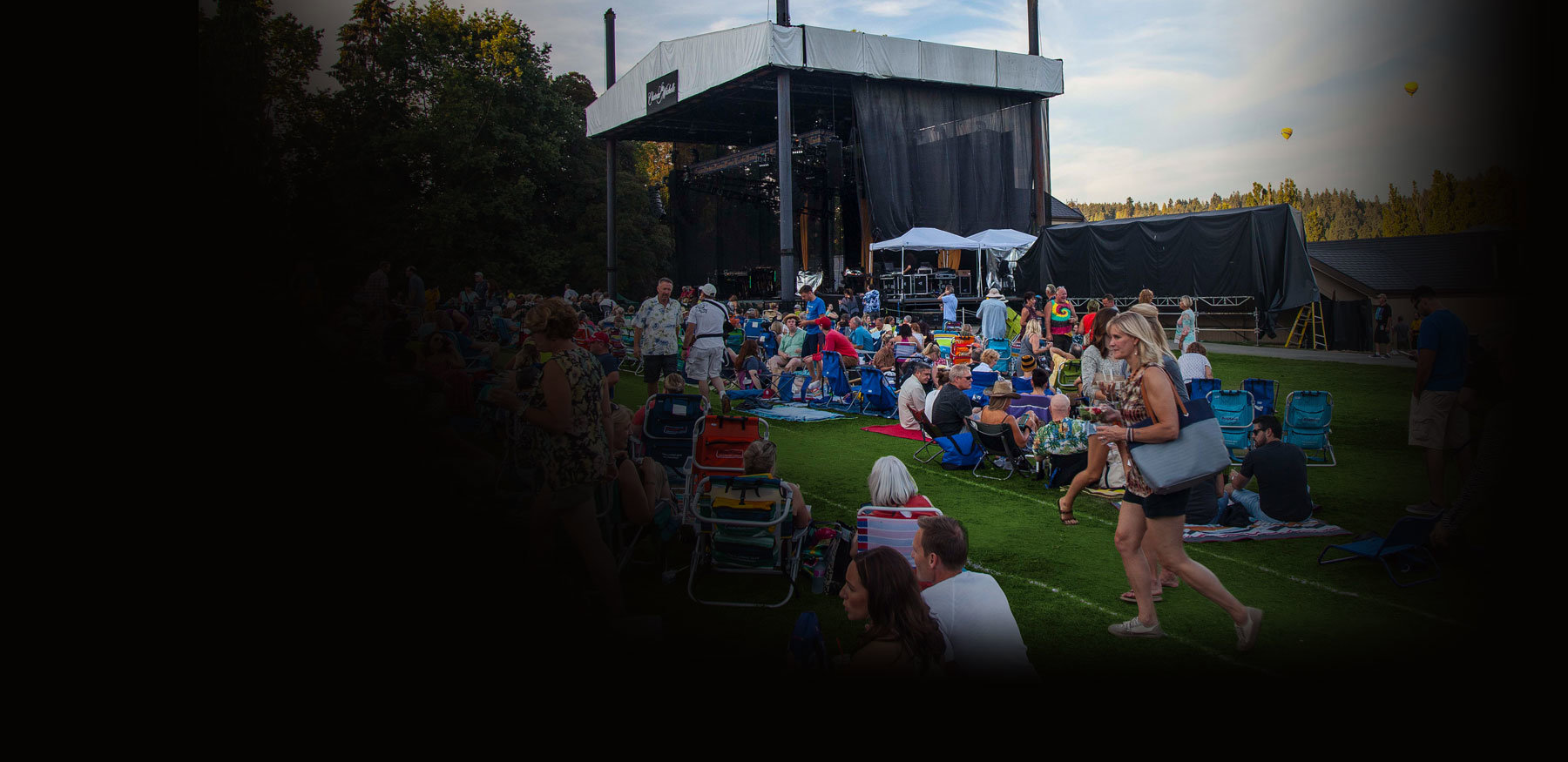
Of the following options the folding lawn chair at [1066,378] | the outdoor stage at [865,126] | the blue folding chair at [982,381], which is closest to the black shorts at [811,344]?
the folding lawn chair at [1066,378]

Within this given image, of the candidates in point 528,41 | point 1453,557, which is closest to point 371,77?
point 528,41

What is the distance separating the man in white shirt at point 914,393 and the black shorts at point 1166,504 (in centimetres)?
513

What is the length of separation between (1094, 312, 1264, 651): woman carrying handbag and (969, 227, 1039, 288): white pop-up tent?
17992mm

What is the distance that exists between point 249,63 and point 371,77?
40 cm

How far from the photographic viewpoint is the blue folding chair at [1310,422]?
7316 millimetres

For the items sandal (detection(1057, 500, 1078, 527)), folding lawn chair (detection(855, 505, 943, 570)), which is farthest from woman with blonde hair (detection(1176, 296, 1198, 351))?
folding lawn chair (detection(855, 505, 943, 570))

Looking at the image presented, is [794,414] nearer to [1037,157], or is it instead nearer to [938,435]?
[938,435]

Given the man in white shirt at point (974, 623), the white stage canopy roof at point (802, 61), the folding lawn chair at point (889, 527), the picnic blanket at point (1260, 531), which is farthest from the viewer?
the white stage canopy roof at point (802, 61)

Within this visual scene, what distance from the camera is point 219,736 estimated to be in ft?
7.05

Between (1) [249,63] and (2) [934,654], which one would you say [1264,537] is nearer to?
(2) [934,654]

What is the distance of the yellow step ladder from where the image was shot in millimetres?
4008

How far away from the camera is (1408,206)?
3008 millimetres

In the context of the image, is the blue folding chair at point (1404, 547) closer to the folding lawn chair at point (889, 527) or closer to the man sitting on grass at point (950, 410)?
the folding lawn chair at point (889, 527)

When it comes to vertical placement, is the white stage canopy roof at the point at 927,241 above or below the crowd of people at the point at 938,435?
above
